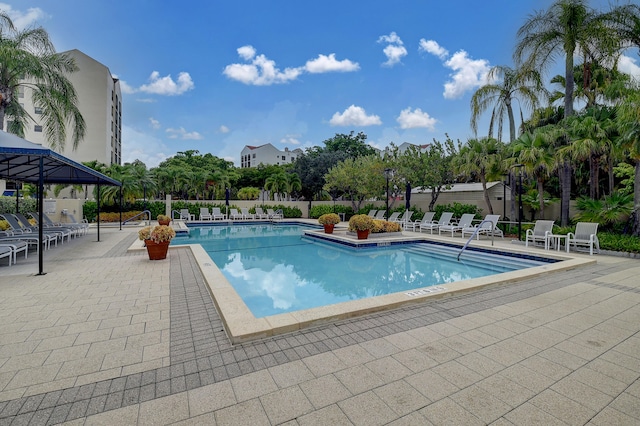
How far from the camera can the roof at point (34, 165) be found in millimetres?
5703

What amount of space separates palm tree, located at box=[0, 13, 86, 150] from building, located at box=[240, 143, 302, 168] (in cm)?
4947

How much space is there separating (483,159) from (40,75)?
16.3 meters

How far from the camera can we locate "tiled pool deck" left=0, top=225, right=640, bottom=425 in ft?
6.92

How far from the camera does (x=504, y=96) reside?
46.6 ft

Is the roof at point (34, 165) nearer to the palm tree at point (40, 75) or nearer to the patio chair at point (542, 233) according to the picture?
the palm tree at point (40, 75)

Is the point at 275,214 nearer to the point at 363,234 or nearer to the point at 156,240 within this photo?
the point at 363,234

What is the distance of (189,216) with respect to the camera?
2070 cm

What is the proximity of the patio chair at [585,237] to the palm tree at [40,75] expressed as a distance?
1701 centimetres

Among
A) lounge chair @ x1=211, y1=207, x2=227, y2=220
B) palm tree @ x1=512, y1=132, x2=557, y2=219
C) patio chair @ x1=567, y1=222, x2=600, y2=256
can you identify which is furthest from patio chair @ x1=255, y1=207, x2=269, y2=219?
patio chair @ x1=567, y1=222, x2=600, y2=256

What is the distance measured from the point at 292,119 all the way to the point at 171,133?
1897 centimetres

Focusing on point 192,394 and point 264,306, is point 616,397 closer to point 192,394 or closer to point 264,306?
point 192,394

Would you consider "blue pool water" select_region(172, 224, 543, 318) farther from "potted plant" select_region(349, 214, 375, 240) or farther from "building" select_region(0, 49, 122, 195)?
"building" select_region(0, 49, 122, 195)

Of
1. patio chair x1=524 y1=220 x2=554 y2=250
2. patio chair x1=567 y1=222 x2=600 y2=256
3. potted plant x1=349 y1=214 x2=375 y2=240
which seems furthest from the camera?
potted plant x1=349 y1=214 x2=375 y2=240

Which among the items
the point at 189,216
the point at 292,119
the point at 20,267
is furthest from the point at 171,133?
the point at 20,267
